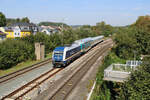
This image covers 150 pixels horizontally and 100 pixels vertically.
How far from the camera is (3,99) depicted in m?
13.1

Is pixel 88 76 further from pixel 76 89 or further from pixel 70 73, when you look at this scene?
pixel 76 89

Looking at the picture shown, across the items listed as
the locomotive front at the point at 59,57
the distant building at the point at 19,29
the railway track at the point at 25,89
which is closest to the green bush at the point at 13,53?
the locomotive front at the point at 59,57

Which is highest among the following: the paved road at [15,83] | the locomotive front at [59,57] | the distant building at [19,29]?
the distant building at [19,29]

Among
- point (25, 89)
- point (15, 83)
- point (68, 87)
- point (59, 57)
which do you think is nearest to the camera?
point (25, 89)

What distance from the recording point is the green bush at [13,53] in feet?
77.8

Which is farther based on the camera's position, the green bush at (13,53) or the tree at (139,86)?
the green bush at (13,53)

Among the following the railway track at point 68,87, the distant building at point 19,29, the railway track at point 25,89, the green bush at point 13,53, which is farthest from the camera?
the distant building at point 19,29

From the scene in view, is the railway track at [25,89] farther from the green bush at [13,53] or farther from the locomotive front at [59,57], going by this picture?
the green bush at [13,53]

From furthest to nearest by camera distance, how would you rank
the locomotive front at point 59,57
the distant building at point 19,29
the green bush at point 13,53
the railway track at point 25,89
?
the distant building at point 19,29
the green bush at point 13,53
the locomotive front at point 59,57
the railway track at point 25,89

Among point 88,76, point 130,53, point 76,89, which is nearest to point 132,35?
point 130,53

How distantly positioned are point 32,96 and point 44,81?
4055mm

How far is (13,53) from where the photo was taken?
990 inches

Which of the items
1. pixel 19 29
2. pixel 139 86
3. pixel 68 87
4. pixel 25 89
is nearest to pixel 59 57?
pixel 68 87

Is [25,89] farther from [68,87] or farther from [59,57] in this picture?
[59,57]
